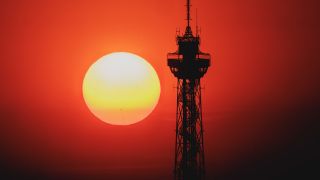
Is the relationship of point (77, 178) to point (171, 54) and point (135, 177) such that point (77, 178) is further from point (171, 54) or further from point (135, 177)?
point (171, 54)

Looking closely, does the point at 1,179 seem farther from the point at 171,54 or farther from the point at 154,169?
Result: the point at 171,54

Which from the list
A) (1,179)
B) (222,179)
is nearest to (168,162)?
(222,179)

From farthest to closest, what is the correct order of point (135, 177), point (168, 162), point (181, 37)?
1. point (135, 177)
2. point (168, 162)
3. point (181, 37)

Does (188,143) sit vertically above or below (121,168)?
below

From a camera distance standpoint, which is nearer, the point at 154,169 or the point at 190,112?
the point at 190,112

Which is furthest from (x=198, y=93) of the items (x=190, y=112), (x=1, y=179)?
(x=1, y=179)

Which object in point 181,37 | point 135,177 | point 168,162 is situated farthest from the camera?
point 135,177

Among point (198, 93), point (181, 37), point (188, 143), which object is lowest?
point (188, 143)
